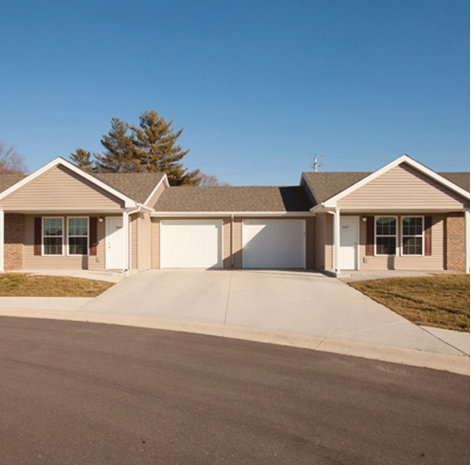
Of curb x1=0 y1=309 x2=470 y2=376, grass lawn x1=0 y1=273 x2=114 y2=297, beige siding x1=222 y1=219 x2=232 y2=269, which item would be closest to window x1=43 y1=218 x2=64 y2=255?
grass lawn x1=0 y1=273 x2=114 y2=297

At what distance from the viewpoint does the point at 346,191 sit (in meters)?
15.9

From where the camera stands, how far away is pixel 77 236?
1770cm

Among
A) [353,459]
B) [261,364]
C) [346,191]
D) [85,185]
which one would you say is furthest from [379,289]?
[85,185]

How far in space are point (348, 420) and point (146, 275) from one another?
41.8 ft

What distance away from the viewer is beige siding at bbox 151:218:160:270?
62.4 feet

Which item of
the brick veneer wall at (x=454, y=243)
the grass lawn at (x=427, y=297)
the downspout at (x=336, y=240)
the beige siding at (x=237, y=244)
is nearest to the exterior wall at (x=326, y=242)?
the downspout at (x=336, y=240)

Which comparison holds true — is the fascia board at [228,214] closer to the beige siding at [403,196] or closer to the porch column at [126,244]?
the porch column at [126,244]

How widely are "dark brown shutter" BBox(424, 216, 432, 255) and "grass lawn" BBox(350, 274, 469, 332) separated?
2.61 m

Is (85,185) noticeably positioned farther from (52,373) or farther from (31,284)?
(52,373)

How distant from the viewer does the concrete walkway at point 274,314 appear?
6.91 metres

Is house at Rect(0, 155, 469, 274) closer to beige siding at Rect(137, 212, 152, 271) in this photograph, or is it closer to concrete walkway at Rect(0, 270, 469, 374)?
beige siding at Rect(137, 212, 152, 271)

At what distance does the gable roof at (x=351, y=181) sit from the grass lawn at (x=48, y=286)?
29.3 feet

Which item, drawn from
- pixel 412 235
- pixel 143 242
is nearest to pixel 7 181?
→ pixel 143 242

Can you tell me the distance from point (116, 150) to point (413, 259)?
115 ft
